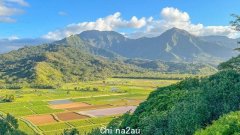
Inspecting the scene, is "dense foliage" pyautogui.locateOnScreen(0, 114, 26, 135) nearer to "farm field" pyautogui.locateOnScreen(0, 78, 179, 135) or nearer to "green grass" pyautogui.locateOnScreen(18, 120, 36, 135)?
"green grass" pyautogui.locateOnScreen(18, 120, 36, 135)

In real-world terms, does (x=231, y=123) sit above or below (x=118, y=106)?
above

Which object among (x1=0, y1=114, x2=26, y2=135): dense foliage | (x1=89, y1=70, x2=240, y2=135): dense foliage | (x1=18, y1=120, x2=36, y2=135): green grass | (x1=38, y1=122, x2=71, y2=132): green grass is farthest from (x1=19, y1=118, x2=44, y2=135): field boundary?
(x1=89, y1=70, x2=240, y2=135): dense foliage

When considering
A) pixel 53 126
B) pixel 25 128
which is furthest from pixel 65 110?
pixel 25 128

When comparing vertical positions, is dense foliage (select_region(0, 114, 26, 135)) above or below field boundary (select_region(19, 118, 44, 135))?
above

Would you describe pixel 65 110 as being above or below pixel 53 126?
above

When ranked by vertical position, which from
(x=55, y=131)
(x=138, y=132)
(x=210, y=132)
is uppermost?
(x=210, y=132)

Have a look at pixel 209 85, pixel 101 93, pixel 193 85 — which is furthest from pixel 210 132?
pixel 101 93

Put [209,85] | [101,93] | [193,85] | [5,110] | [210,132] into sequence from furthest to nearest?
[101,93] → [5,110] → [193,85] → [209,85] → [210,132]

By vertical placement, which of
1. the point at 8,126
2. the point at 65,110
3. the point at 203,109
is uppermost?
the point at 203,109

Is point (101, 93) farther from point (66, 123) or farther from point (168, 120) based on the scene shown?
point (168, 120)

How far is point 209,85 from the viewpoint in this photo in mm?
27016

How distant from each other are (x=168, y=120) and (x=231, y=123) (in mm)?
12289

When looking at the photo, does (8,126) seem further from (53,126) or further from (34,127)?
(53,126)

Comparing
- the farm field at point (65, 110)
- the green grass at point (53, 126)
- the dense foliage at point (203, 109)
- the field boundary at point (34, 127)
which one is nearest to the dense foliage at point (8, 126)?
the farm field at point (65, 110)
